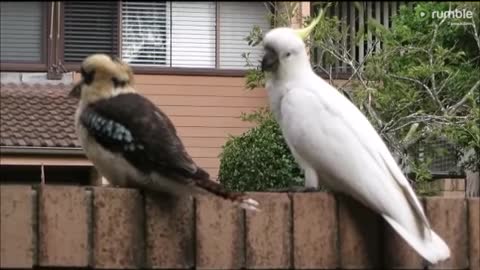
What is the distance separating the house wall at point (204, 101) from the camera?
9867 millimetres

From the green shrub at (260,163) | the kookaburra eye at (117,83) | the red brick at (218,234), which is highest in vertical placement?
the kookaburra eye at (117,83)

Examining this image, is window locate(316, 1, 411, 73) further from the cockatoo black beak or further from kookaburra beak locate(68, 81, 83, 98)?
kookaburra beak locate(68, 81, 83, 98)

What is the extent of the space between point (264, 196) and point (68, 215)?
0.46 meters

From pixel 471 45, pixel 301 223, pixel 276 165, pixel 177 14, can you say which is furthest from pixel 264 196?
pixel 177 14

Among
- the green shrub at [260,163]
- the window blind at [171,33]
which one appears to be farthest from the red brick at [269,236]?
the window blind at [171,33]

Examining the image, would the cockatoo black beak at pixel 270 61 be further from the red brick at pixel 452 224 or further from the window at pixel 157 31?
the window at pixel 157 31

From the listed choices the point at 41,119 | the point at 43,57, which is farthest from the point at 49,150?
the point at 43,57

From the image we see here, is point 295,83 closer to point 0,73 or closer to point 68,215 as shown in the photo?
point 68,215

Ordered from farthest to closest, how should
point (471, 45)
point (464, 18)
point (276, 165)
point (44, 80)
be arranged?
point (44, 80) < point (471, 45) < point (464, 18) < point (276, 165)

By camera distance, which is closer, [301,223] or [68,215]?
[68,215]

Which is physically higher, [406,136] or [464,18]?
[464,18]

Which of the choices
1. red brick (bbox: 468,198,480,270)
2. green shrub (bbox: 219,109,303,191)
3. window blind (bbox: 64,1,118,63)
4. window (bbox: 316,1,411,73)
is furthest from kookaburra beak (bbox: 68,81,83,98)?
window blind (bbox: 64,1,118,63)

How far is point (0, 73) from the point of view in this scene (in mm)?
9016

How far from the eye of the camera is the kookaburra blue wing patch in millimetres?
2303
